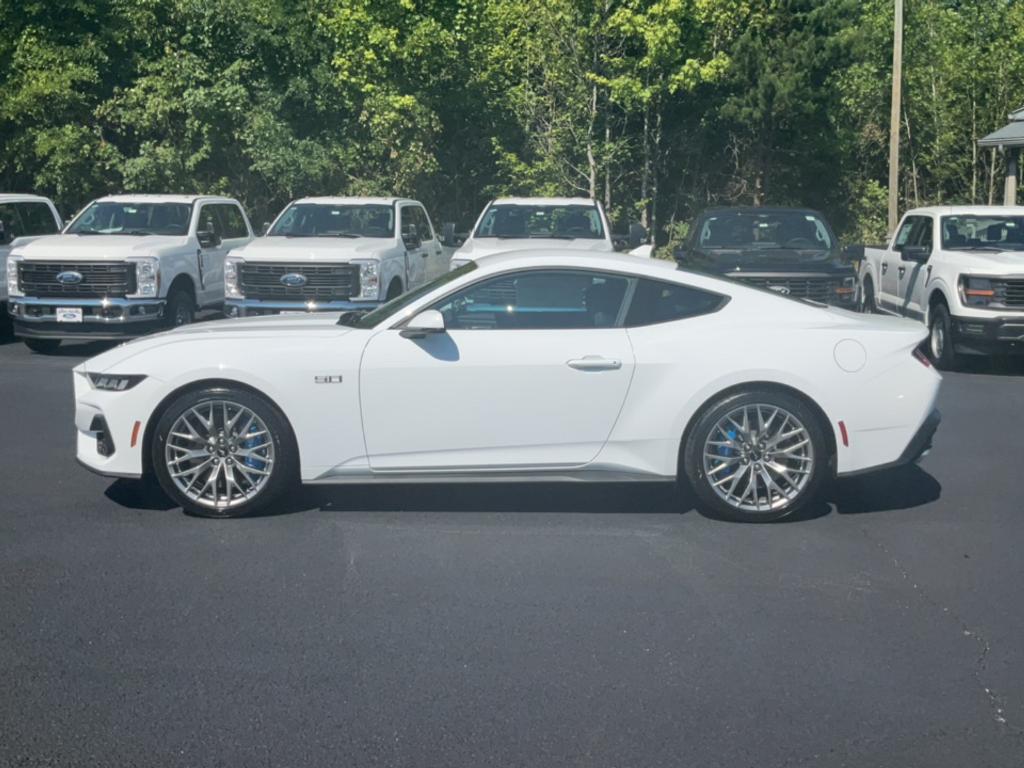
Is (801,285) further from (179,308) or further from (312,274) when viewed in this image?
(179,308)

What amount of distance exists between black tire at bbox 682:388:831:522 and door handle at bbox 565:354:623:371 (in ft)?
1.81

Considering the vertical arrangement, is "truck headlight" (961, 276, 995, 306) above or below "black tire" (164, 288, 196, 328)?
above

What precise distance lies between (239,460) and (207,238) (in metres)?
10.8

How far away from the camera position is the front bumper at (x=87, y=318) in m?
16.2

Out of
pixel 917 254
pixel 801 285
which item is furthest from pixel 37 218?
pixel 917 254

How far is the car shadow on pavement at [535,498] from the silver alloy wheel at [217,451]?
306 mm

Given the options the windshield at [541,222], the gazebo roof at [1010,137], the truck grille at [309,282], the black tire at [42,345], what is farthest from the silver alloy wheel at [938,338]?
the gazebo roof at [1010,137]

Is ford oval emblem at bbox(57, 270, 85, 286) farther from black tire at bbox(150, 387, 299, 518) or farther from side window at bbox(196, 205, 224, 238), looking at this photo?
black tire at bbox(150, 387, 299, 518)

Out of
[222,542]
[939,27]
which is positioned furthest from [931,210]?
[939,27]

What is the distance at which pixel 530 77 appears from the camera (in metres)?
33.7

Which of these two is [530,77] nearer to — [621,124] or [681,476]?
[621,124]

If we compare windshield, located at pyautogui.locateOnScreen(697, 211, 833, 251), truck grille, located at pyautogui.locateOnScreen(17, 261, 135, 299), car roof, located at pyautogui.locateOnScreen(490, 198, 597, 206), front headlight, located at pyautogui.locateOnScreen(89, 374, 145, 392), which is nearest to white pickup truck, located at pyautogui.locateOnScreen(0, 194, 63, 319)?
truck grille, located at pyautogui.locateOnScreen(17, 261, 135, 299)

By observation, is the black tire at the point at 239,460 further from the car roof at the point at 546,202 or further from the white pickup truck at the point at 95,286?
the car roof at the point at 546,202

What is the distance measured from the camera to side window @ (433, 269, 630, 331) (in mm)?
7902
